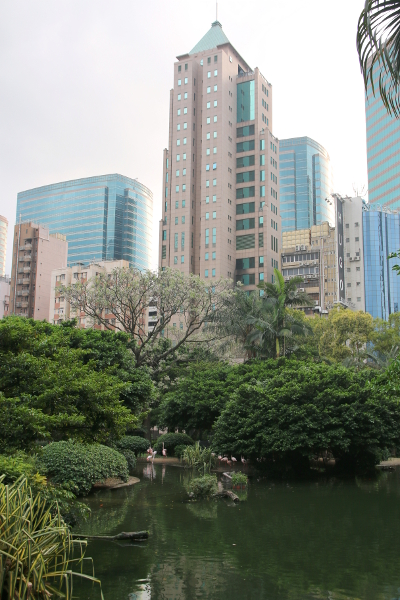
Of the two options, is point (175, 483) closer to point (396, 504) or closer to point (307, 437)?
point (307, 437)

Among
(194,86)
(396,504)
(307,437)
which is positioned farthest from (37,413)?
(194,86)

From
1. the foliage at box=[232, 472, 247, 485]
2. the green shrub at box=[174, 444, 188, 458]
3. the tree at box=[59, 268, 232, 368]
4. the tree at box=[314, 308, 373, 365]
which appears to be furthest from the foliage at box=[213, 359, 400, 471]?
the tree at box=[314, 308, 373, 365]

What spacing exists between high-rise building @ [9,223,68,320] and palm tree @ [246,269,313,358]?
60.8 m

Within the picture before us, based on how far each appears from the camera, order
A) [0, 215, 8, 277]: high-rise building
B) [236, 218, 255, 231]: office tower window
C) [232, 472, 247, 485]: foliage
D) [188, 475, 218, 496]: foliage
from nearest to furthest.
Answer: [188, 475, 218, 496]: foliage → [232, 472, 247, 485]: foliage → [236, 218, 255, 231]: office tower window → [0, 215, 8, 277]: high-rise building

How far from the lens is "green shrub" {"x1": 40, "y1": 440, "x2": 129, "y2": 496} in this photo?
1623cm

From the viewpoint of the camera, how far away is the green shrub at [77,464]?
16.2 metres

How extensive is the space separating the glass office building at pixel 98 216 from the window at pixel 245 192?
151 ft

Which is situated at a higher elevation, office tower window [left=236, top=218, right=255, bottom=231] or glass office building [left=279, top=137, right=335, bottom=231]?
glass office building [left=279, top=137, right=335, bottom=231]

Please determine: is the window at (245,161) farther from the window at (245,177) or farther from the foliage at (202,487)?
the foliage at (202,487)

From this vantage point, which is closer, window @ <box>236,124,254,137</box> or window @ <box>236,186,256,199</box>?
window @ <box>236,186,256,199</box>

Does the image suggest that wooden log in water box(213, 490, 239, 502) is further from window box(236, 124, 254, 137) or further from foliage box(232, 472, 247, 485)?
window box(236, 124, 254, 137)

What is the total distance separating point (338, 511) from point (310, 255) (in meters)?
80.3

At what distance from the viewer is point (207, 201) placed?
80.1 metres

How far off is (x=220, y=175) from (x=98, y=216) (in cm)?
5287
